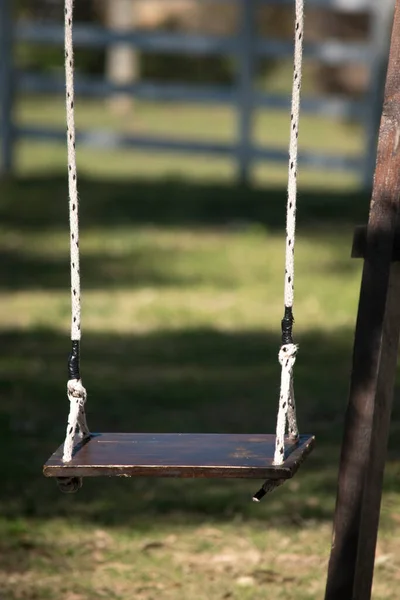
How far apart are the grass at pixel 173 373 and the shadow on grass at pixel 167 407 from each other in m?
0.01

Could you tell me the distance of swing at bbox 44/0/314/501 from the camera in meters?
2.84

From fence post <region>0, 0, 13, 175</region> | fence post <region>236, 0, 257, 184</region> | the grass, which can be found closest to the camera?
the grass

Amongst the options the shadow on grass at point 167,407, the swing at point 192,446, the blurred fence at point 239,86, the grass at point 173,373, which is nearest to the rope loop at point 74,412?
the swing at point 192,446

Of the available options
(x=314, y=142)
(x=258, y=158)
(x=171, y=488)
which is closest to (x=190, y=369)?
(x=171, y=488)

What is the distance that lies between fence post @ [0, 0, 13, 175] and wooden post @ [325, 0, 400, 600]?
1031 centimetres

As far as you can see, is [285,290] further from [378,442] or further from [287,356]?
[378,442]

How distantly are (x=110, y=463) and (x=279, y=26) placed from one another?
81.1ft

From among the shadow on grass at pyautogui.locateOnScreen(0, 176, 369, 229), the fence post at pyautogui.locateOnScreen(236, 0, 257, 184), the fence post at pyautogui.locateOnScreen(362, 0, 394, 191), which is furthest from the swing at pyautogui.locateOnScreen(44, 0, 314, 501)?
the fence post at pyautogui.locateOnScreen(236, 0, 257, 184)

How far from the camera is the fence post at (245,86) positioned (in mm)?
12344

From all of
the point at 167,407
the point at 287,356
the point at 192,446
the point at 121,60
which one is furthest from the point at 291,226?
the point at 121,60

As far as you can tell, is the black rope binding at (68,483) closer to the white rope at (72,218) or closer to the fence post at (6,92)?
the white rope at (72,218)

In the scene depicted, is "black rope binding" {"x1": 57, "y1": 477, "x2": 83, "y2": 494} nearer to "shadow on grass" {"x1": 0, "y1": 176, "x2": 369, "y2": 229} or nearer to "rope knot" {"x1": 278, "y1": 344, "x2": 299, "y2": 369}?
"rope knot" {"x1": 278, "y1": 344, "x2": 299, "y2": 369}

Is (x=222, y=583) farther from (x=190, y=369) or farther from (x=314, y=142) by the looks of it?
(x=314, y=142)

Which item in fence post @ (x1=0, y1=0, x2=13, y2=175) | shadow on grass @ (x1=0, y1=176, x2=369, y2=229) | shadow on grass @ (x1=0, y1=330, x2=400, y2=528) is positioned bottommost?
shadow on grass @ (x1=0, y1=176, x2=369, y2=229)
